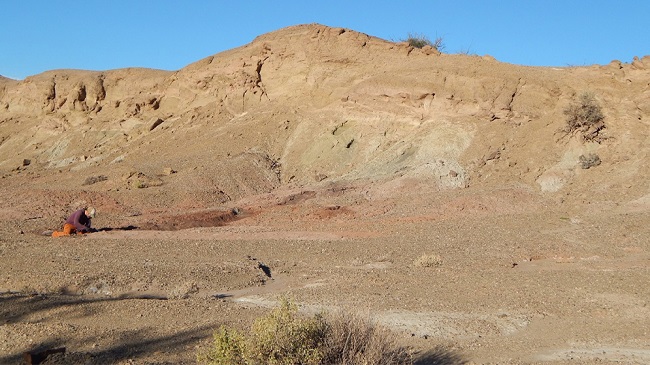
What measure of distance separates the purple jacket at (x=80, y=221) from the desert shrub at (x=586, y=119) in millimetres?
15731

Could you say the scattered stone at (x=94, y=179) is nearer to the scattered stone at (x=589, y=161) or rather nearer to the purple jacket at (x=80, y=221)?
the purple jacket at (x=80, y=221)

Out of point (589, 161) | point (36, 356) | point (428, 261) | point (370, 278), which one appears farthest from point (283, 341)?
point (589, 161)

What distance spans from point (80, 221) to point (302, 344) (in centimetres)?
1472

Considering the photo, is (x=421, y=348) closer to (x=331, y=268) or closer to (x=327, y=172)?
(x=331, y=268)

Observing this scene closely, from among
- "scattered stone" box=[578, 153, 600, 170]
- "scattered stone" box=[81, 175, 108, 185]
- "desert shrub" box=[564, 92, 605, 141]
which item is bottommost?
"scattered stone" box=[578, 153, 600, 170]

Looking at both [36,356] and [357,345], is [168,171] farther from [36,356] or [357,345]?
[357,345]

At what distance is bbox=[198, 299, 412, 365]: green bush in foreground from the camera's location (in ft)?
20.6

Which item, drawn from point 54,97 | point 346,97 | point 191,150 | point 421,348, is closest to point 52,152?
point 54,97

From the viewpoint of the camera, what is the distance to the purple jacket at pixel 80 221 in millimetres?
19406

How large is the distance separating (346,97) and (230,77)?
6.99m

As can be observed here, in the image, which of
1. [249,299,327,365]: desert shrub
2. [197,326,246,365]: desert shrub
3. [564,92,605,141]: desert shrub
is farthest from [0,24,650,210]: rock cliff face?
[197,326,246,365]: desert shrub

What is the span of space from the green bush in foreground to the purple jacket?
13.7 m

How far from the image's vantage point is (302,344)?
6.43 m

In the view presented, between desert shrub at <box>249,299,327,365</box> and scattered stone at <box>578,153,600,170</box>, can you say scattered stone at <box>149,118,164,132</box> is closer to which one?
scattered stone at <box>578,153,600,170</box>
